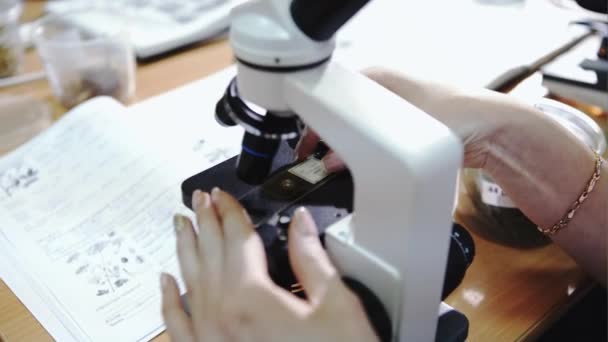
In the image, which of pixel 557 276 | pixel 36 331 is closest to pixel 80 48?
pixel 36 331

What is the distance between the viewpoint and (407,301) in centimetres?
42

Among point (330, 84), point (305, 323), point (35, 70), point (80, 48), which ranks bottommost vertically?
point (35, 70)

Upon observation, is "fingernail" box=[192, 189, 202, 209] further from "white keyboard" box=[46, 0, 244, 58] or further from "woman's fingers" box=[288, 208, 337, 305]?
"white keyboard" box=[46, 0, 244, 58]

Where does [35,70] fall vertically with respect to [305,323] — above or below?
below

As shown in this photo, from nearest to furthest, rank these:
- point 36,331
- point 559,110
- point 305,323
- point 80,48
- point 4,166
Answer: point 305,323
point 36,331
point 559,110
point 4,166
point 80,48

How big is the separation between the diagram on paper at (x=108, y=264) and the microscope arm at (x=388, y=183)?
0.27 meters

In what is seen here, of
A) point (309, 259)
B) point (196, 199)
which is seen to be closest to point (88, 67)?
point (196, 199)

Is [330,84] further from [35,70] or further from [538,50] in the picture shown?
[35,70]

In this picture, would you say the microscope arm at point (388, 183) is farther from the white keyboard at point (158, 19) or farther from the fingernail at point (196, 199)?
the white keyboard at point (158, 19)

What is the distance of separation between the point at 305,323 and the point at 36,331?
30cm

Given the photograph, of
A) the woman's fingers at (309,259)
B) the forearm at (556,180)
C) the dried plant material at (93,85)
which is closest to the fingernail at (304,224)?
the woman's fingers at (309,259)

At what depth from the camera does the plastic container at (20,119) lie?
0.85m

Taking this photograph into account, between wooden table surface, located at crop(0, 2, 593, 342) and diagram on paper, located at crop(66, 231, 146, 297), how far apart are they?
6 centimetres

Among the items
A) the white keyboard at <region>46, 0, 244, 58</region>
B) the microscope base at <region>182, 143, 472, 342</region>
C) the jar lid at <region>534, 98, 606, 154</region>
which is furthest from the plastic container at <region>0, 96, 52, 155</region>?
the jar lid at <region>534, 98, 606, 154</region>
